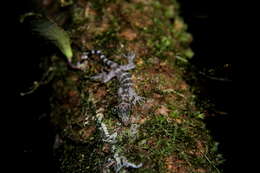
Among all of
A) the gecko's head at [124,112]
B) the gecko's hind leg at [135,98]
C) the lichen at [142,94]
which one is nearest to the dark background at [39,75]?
the lichen at [142,94]

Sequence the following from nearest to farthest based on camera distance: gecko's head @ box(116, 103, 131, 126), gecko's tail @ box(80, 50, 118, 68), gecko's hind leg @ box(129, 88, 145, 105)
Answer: gecko's head @ box(116, 103, 131, 126)
gecko's hind leg @ box(129, 88, 145, 105)
gecko's tail @ box(80, 50, 118, 68)

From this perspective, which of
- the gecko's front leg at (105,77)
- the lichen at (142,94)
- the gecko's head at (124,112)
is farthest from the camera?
the gecko's front leg at (105,77)

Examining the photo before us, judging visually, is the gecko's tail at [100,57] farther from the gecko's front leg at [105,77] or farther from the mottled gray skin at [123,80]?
the gecko's front leg at [105,77]

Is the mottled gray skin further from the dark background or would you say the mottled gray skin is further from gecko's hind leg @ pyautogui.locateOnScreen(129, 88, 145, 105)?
the dark background

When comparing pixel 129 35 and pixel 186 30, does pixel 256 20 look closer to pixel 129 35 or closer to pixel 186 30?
pixel 186 30


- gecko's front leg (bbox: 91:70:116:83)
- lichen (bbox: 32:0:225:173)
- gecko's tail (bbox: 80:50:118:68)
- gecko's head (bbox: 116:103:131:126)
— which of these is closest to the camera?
lichen (bbox: 32:0:225:173)

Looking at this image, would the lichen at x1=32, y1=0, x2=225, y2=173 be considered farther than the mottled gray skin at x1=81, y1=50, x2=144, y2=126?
No

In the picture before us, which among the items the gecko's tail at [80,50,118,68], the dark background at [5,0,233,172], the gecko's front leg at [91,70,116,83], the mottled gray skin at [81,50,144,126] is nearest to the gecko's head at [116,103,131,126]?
the mottled gray skin at [81,50,144,126]

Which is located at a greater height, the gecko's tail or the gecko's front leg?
the gecko's tail

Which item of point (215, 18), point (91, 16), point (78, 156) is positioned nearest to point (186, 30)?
point (215, 18)
